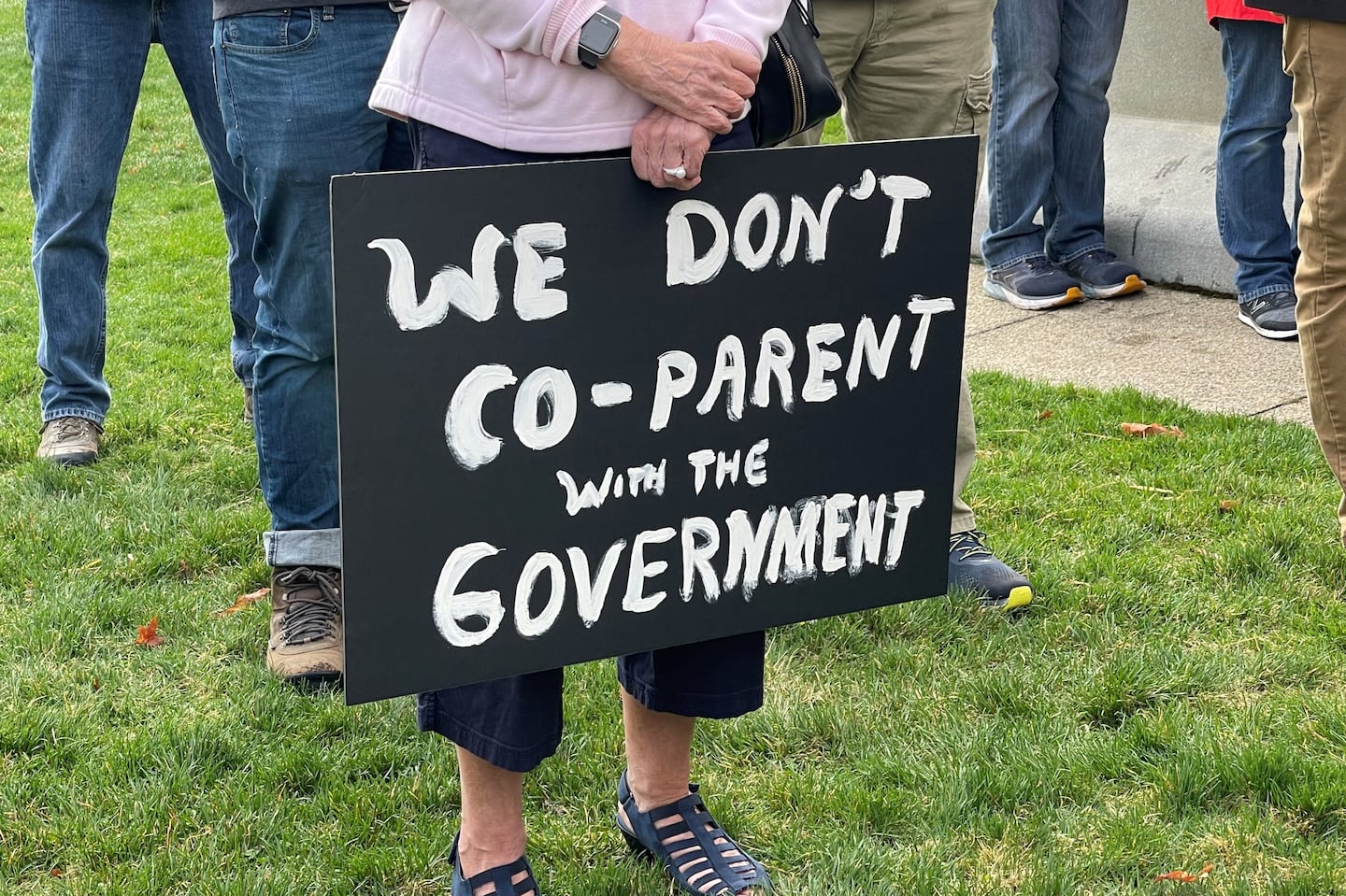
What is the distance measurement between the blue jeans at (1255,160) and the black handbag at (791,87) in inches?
139

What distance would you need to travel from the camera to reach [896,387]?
2.03 m

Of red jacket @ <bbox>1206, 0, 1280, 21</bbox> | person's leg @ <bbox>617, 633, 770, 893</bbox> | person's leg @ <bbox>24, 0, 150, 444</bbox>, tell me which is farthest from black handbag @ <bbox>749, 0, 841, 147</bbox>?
red jacket @ <bbox>1206, 0, 1280, 21</bbox>

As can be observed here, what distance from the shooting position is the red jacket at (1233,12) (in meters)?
4.80

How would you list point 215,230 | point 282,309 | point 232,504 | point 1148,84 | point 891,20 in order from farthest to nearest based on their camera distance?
point 215,230 → point 1148,84 → point 232,504 → point 891,20 → point 282,309

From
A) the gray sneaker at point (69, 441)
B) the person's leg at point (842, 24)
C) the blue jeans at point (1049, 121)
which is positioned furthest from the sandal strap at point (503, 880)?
the blue jeans at point (1049, 121)

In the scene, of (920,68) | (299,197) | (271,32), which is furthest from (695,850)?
(920,68)

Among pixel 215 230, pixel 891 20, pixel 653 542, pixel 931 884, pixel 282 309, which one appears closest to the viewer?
pixel 653 542

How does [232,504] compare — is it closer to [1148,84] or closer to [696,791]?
[696,791]

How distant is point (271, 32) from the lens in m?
2.69

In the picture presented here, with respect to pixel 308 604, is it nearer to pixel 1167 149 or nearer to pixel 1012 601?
pixel 1012 601

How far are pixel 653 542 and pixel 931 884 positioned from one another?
75 centimetres

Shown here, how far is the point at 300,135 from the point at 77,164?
1.61m

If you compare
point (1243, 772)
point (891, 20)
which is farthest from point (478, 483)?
point (891, 20)

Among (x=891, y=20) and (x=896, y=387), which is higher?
(x=891, y=20)
